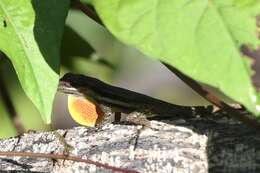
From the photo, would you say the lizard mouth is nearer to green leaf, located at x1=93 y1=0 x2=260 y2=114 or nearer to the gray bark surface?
the gray bark surface

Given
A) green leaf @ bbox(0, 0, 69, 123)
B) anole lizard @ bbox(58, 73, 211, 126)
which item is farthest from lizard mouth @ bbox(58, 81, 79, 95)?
green leaf @ bbox(0, 0, 69, 123)

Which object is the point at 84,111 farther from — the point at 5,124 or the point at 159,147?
the point at 5,124

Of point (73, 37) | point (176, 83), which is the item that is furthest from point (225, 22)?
point (176, 83)

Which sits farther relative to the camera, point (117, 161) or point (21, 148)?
point (21, 148)

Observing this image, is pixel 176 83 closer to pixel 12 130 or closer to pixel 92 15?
pixel 12 130

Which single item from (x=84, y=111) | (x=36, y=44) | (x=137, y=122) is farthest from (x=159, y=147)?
(x=36, y=44)

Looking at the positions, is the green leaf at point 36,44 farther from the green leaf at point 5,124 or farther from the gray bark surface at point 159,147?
the green leaf at point 5,124
